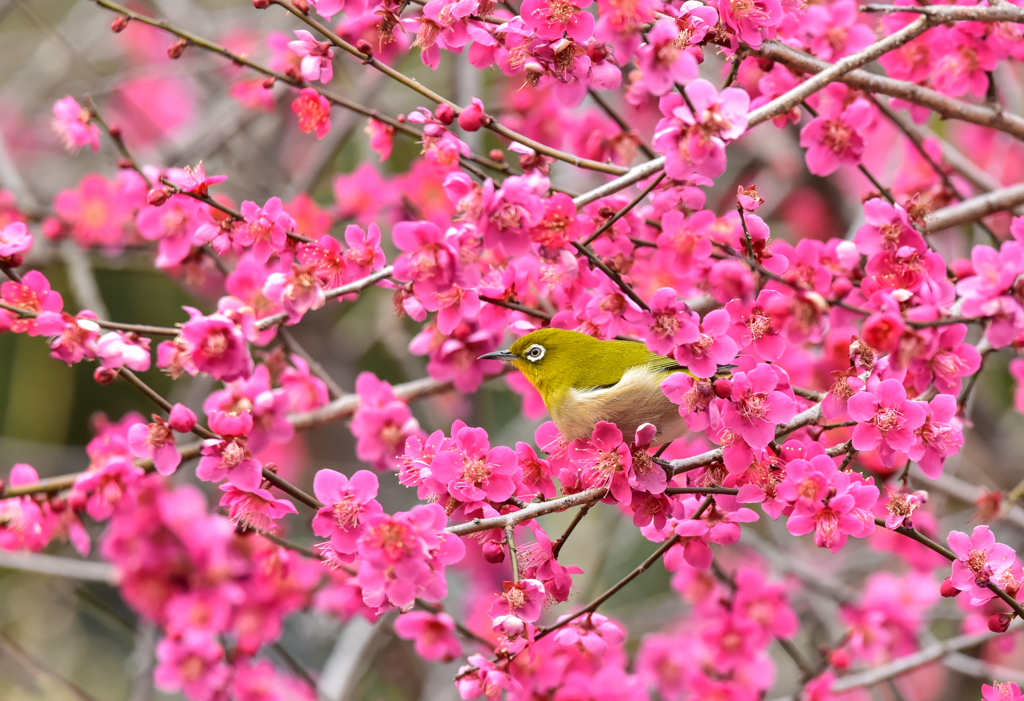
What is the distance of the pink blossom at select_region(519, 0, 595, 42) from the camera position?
1.52 m

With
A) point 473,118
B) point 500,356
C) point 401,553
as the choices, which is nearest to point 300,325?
point 500,356

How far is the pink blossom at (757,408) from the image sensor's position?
1.47 metres

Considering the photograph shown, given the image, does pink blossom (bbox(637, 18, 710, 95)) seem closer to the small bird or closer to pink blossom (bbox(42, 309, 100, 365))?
the small bird

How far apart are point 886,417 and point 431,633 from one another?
1206 millimetres

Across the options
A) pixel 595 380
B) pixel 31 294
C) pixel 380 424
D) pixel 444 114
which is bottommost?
pixel 380 424

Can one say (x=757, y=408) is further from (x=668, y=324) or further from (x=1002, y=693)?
(x=1002, y=693)

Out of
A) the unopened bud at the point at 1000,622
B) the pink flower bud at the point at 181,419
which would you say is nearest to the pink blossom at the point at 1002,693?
the unopened bud at the point at 1000,622

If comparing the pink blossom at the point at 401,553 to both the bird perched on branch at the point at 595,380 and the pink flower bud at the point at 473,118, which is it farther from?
the pink flower bud at the point at 473,118

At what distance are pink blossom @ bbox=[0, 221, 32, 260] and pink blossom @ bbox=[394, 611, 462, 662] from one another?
115cm

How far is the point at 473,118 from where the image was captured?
1.61 meters

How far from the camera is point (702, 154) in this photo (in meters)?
1.38

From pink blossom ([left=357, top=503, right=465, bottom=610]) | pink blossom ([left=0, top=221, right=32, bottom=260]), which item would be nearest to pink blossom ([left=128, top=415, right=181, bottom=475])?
pink blossom ([left=0, top=221, right=32, bottom=260])

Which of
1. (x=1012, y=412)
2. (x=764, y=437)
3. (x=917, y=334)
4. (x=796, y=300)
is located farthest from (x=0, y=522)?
(x=1012, y=412)

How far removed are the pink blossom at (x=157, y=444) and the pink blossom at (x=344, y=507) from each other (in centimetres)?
39
